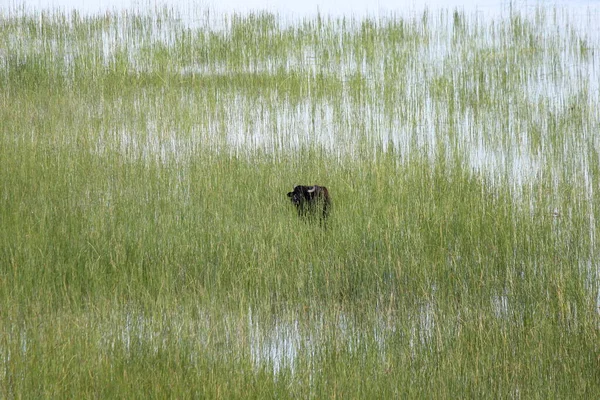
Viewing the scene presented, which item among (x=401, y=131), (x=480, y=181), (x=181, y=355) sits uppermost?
(x=401, y=131)

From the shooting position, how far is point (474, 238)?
4.93m

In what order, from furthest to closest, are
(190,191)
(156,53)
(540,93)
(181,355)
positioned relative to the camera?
1. (156,53)
2. (540,93)
3. (190,191)
4. (181,355)

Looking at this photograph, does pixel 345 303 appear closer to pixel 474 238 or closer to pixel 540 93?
pixel 474 238

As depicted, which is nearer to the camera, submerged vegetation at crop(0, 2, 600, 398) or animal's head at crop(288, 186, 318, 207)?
submerged vegetation at crop(0, 2, 600, 398)

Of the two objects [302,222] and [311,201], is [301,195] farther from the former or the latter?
[302,222]

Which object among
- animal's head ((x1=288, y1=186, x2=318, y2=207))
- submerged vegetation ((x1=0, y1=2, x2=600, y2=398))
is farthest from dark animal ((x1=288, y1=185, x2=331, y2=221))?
submerged vegetation ((x1=0, y1=2, x2=600, y2=398))

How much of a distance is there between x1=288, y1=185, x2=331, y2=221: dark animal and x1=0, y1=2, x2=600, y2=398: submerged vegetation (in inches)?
4.0

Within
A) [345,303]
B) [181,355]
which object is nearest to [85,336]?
[181,355]

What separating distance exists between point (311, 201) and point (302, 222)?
0.16 meters

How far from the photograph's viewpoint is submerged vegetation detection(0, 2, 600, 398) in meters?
3.38

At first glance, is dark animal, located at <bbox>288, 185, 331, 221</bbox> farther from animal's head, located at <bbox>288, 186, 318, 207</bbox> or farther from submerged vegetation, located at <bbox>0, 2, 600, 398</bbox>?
submerged vegetation, located at <bbox>0, 2, 600, 398</bbox>

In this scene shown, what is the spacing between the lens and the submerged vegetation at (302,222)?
3.38 metres

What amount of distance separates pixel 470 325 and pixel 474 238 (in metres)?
1.33

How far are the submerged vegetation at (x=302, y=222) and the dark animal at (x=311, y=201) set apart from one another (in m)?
0.10
